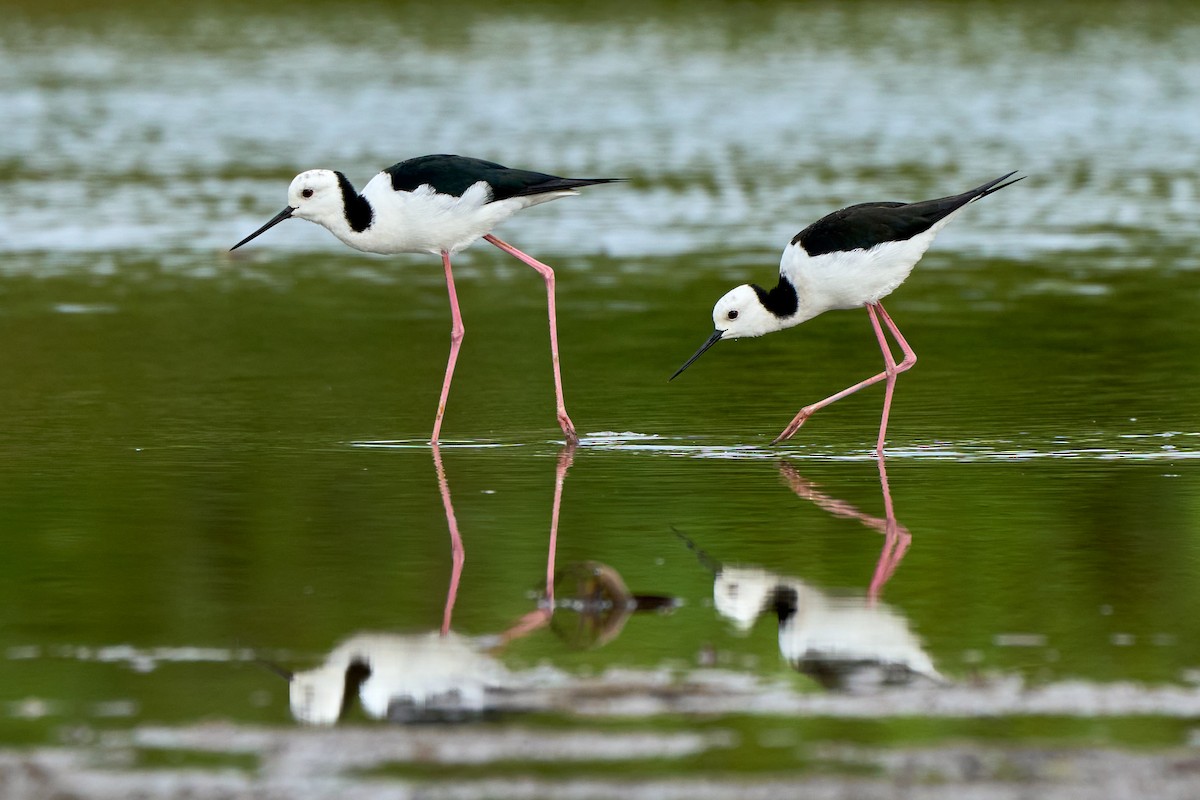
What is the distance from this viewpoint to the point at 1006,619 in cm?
650

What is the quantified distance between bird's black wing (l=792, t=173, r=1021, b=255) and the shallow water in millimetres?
934

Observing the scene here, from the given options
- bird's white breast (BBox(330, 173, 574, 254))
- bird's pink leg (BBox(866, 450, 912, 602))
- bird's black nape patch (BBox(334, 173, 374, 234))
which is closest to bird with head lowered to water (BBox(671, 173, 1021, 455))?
bird's white breast (BBox(330, 173, 574, 254))

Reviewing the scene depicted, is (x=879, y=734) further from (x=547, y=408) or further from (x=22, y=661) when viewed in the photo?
(x=547, y=408)

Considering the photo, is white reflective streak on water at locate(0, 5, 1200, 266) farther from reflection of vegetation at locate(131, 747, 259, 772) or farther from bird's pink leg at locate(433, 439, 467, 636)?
reflection of vegetation at locate(131, 747, 259, 772)

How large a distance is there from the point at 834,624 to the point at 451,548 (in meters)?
1.70

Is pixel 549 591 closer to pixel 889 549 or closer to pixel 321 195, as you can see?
pixel 889 549

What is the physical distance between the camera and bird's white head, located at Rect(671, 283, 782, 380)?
10234 mm

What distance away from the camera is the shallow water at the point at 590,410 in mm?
6453

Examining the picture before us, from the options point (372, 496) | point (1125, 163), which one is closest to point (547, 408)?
point (372, 496)

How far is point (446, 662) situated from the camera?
6031 millimetres

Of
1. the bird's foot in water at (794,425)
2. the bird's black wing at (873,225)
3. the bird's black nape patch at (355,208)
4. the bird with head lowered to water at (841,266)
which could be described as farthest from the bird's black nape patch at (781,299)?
the bird's black nape patch at (355,208)

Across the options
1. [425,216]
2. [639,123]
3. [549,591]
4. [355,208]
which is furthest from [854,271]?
[639,123]

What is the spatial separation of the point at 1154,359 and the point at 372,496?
5565mm

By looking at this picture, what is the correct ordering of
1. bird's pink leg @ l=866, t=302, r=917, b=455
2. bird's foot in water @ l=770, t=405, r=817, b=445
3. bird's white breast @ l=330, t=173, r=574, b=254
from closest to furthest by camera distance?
bird's pink leg @ l=866, t=302, r=917, b=455 < bird's foot in water @ l=770, t=405, r=817, b=445 < bird's white breast @ l=330, t=173, r=574, b=254
